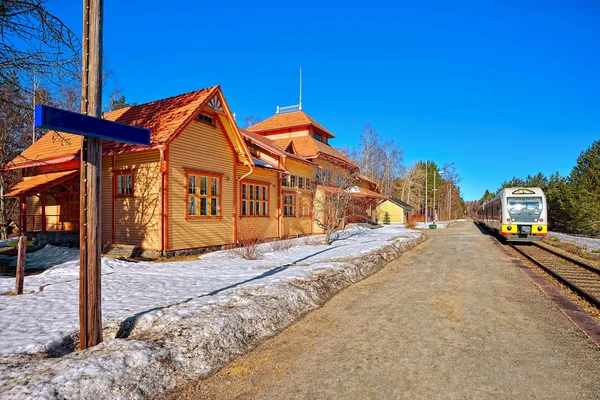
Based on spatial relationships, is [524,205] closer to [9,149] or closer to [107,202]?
[107,202]

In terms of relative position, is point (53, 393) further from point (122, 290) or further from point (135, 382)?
point (122, 290)

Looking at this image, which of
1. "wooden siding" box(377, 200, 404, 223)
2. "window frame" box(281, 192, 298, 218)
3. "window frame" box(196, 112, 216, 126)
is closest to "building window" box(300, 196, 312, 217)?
"window frame" box(281, 192, 298, 218)

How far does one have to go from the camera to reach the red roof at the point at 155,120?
518 inches

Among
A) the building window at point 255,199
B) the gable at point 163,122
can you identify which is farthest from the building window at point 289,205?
the gable at point 163,122

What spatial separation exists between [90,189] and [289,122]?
2906 cm

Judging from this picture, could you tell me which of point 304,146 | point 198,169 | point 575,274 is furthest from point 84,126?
point 304,146

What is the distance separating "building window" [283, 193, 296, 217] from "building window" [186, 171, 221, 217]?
21.5 feet

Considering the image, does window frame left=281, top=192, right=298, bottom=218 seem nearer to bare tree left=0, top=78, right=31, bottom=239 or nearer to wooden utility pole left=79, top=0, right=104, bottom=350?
bare tree left=0, top=78, right=31, bottom=239

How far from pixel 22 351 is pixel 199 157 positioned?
1071 centimetres

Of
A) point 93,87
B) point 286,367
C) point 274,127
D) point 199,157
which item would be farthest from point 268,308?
point 274,127

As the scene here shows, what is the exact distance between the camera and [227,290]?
23.8 feet

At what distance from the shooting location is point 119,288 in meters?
7.67

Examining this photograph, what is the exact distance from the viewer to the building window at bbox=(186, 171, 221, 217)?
1403 centimetres

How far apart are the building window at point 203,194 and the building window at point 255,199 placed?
2125mm
